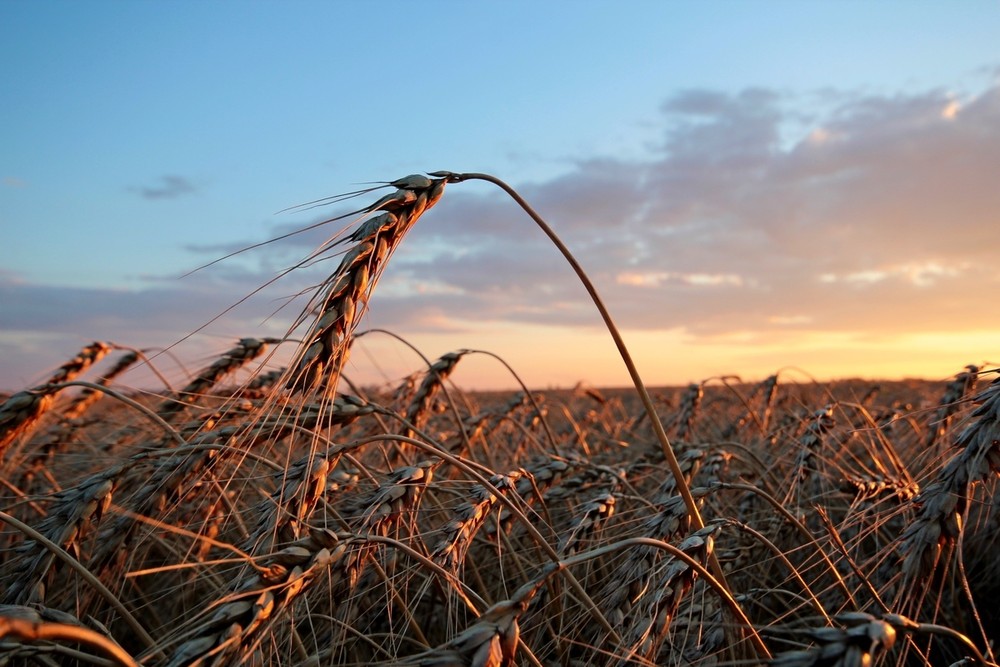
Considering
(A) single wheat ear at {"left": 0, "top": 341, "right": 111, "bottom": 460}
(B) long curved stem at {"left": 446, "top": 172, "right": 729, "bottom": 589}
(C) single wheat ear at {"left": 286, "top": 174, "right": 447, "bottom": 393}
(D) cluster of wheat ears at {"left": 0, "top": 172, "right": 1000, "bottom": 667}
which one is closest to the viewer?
(D) cluster of wheat ears at {"left": 0, "top": 172, "right": 1000, "bottom": 667}

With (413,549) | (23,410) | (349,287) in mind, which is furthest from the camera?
(23,410)

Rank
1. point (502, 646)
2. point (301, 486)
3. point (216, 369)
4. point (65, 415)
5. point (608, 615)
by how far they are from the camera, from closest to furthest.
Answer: point (502, 646)
point (301, 486)
point (608, 615)
point (216, 369)
point (65, 415)

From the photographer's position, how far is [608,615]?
7.34 feet

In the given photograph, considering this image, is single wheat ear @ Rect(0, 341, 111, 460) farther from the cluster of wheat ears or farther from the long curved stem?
the long curved stem

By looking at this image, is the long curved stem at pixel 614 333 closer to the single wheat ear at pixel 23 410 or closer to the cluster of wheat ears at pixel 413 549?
the cluster of wheat ears at pixel 413 549

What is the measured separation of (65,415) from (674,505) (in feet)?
12.0

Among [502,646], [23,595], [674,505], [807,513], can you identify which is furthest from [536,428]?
[502,646]

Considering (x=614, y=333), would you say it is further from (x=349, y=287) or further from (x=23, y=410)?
(x=23, y=410)

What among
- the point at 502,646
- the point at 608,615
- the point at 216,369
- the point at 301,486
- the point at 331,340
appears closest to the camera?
the point at 502,646

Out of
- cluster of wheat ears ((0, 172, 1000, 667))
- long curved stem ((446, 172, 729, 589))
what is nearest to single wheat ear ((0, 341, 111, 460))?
cluster of wheat ears ((0, 172, 1000, 667))

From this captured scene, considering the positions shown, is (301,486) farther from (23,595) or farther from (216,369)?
(216,369)

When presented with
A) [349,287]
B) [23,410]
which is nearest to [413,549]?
[349,287]

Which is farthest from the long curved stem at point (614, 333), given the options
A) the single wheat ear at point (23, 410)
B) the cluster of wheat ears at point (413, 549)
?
the single wheat ear at point (23, 410)

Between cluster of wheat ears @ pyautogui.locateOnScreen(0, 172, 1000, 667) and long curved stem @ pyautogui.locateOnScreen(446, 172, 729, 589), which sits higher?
long curved stem @ pyautogui.locateOnScreen(446, 172, 729, 589)
